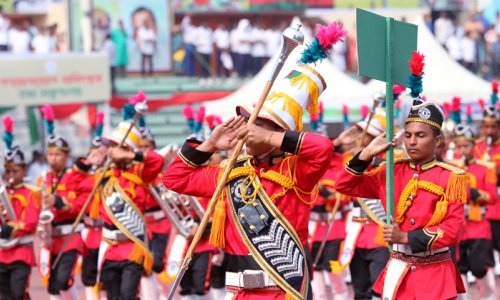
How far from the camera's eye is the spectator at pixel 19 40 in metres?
29.5

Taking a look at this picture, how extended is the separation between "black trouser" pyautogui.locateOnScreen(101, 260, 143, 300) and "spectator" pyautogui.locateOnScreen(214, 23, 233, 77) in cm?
2193

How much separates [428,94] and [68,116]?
9542 mm

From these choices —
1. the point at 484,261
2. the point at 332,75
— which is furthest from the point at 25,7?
the point at 484,261

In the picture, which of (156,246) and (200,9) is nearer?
(156,246)

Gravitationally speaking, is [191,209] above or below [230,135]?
below

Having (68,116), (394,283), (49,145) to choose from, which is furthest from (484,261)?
(68,116)

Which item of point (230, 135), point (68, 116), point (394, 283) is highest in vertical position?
point (230, 135)

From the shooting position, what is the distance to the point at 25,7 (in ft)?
110

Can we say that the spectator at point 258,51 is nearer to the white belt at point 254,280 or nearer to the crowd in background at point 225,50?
the crowd in background at point 225,50

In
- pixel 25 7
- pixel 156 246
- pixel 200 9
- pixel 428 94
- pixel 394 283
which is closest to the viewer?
pixel 394 283

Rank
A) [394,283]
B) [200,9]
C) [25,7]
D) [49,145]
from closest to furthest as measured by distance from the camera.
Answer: [394,283] < [49,145] < [25,7] < [200,9]

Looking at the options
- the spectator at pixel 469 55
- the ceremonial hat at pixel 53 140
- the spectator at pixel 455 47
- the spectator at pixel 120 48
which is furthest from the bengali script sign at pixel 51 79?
the ceremonial hat at pixel 53 140

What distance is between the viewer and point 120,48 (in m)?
31.4

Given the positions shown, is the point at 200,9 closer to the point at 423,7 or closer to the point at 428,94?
the point at 423,7
